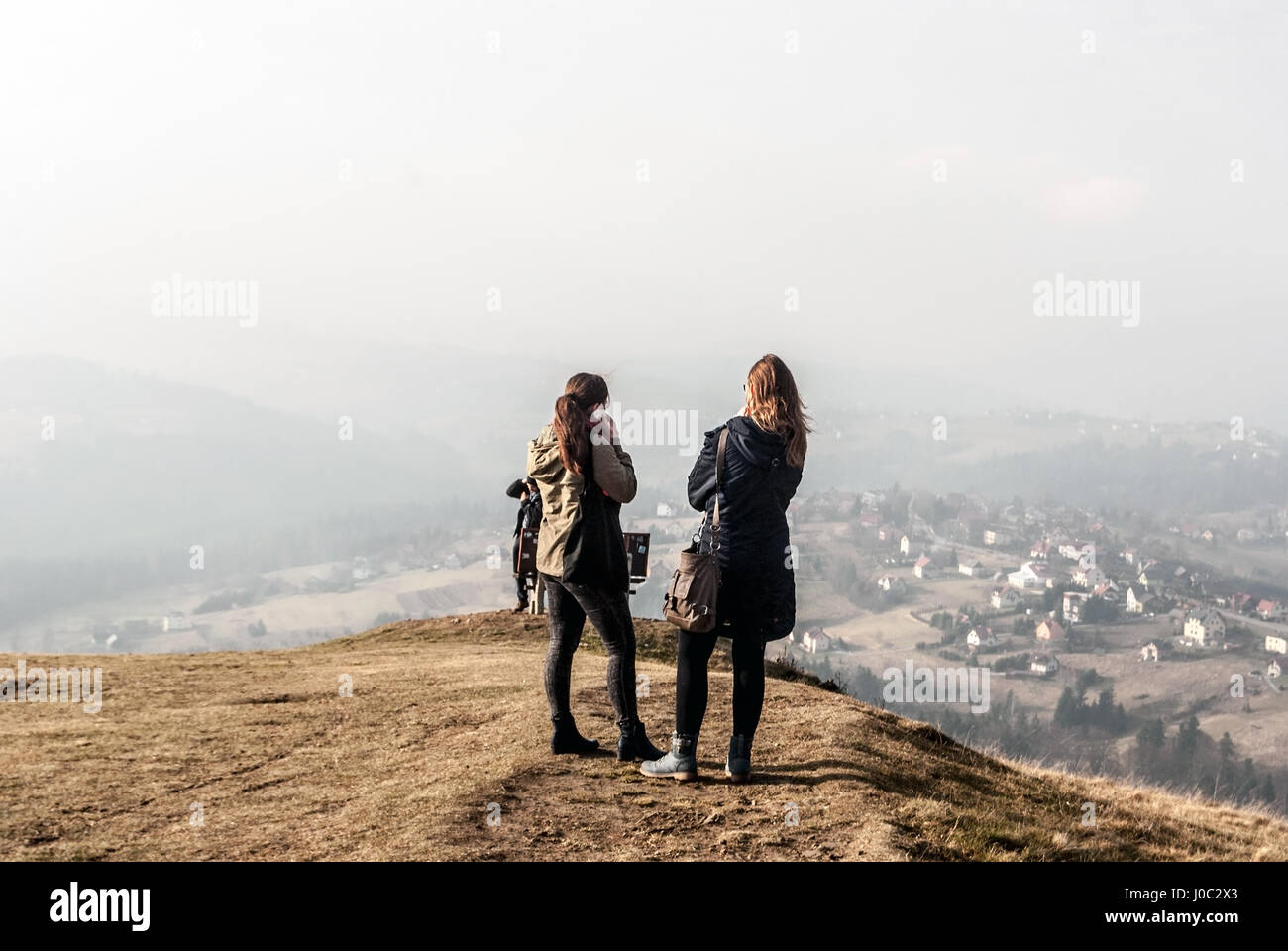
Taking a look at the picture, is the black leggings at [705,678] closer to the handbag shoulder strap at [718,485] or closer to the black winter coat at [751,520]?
the black winter coat at [751,520]

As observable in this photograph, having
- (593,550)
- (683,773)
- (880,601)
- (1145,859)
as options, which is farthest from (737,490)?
(880,601)

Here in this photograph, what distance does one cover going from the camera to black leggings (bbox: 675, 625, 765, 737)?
661 cm

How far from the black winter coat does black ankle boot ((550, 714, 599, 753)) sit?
5.54ft

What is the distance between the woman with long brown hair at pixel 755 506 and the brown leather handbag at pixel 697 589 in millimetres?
85

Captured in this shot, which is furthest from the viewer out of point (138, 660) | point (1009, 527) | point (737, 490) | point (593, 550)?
point (1009, 527)

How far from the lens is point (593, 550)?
22.4 feet

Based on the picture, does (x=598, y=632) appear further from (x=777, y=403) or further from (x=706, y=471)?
(x=777, y=403)

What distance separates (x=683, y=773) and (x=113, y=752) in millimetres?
5316

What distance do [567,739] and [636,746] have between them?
51cm

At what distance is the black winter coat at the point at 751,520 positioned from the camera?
6.38 m

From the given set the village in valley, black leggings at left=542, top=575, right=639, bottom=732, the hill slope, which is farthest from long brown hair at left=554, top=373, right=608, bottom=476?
the village in valley

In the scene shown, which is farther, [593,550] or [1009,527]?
[1009,527]

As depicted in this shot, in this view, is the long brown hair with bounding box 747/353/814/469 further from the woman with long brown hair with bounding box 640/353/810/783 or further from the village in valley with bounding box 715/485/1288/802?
the village in valley with bounding box 715/485/1288/802
